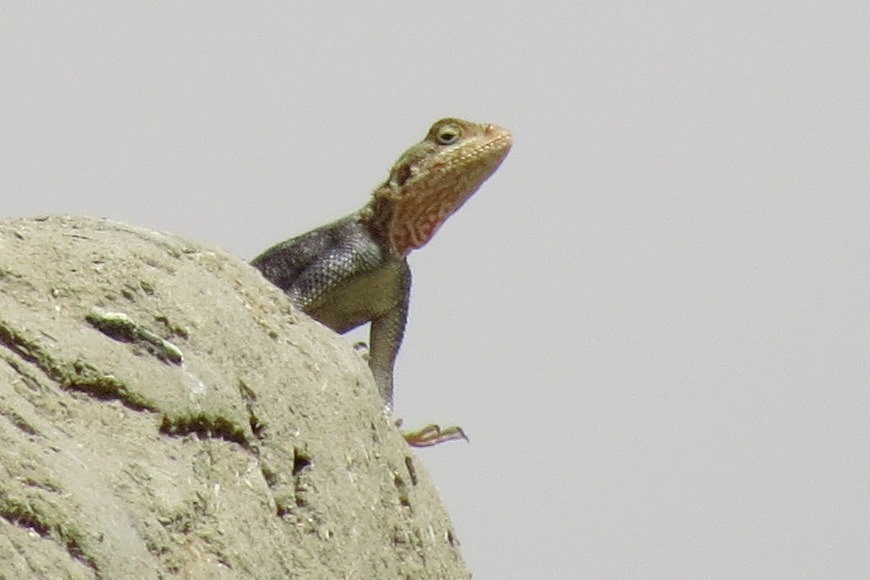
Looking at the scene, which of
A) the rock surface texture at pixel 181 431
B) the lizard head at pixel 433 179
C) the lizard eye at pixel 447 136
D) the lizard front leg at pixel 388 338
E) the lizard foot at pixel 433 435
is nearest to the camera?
the rock surface texture at pixel 181 431

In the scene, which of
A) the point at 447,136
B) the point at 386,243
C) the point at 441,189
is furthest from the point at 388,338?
the point at 447,136

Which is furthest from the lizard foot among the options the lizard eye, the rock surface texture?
the lizard eye

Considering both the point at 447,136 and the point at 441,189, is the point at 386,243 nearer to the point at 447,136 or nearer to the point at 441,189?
the point at 441,189

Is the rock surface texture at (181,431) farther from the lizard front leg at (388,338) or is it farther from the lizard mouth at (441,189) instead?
the lizard mouth at (441,189)

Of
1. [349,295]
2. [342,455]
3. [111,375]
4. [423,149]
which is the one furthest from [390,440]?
[423,149]

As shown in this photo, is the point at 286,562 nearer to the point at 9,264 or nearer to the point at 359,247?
the point at 9,264

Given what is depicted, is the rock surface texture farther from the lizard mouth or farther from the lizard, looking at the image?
the lizard mouth

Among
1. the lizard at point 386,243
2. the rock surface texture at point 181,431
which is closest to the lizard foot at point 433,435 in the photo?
the lizard at point 386,243
